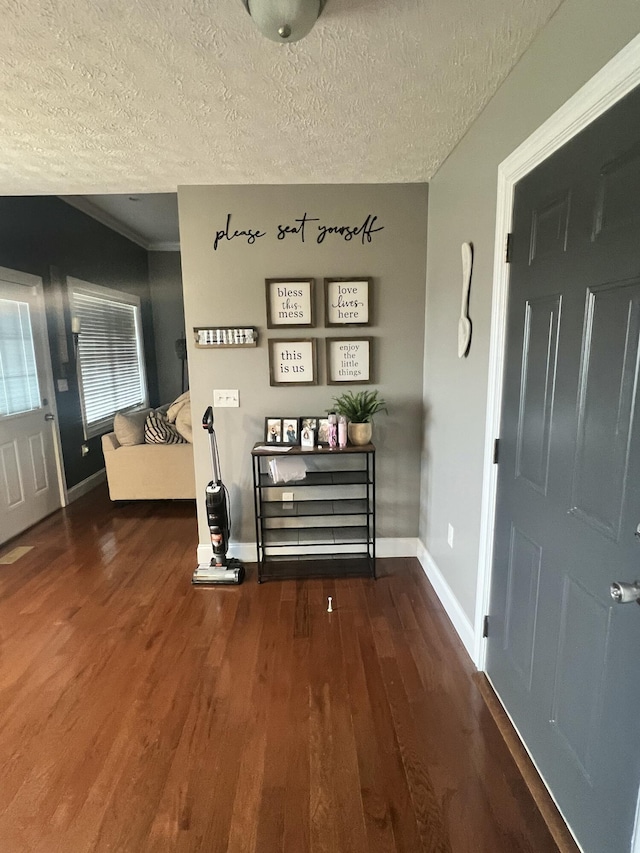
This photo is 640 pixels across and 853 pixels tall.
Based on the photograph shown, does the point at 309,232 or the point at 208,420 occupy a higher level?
the point at 309,232

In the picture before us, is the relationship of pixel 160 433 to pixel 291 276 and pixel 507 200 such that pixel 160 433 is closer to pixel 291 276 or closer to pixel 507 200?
pixel 291 276

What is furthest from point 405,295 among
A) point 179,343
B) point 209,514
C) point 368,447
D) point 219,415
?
point 179,343

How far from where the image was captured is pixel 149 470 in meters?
4.07

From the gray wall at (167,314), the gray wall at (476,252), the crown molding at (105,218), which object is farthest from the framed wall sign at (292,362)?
the gray wall at (167,314)

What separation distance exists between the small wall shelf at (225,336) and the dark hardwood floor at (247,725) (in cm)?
151

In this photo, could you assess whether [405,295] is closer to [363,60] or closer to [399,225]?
[399,225]

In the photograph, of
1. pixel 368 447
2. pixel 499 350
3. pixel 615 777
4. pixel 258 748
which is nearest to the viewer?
pixel 615 777

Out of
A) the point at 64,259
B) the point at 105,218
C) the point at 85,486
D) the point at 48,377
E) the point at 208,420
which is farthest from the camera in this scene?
the point at 105,218

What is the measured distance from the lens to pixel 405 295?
2.78 meters

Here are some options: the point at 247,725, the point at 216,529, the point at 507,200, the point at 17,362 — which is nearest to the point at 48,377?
the point at 17,362

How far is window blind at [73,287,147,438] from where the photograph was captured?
472cm

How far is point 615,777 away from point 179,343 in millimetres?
6213

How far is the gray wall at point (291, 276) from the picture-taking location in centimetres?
266

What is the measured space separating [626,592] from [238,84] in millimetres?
1984
